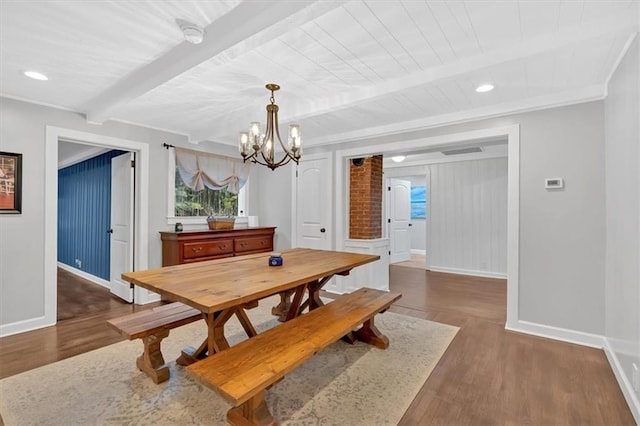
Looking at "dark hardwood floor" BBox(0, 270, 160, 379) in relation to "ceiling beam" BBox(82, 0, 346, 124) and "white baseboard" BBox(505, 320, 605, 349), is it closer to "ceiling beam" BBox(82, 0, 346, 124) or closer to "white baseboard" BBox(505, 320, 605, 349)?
"ceiling beam" BBox(82, 0, 346, 124)

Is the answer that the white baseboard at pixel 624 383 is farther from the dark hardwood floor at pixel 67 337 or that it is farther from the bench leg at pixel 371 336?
the dark hardwood floor at pixel 67 337

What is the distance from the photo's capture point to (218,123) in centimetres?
390

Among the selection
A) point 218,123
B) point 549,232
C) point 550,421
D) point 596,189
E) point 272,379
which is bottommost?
point 550,421

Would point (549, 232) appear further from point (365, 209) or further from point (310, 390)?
point (310, 390)

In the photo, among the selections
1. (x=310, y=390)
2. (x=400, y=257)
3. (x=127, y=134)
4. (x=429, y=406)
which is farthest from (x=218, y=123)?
(x=400, y=257)

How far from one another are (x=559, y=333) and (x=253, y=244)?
12.5 ft

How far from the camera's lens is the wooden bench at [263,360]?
4.71 ft

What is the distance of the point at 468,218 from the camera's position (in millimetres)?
6152

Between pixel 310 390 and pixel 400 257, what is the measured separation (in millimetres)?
5951

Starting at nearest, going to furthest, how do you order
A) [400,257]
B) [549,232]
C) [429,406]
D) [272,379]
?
[272,379]
[429,406]
[549,232]
[400,257]

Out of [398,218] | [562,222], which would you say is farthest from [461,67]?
[398,218]

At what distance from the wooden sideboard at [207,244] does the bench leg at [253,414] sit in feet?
8.22

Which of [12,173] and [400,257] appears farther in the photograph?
[400,257]

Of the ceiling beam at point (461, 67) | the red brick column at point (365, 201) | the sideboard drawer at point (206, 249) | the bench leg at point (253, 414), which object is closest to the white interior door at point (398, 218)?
the red brick column at point (365, 201)
